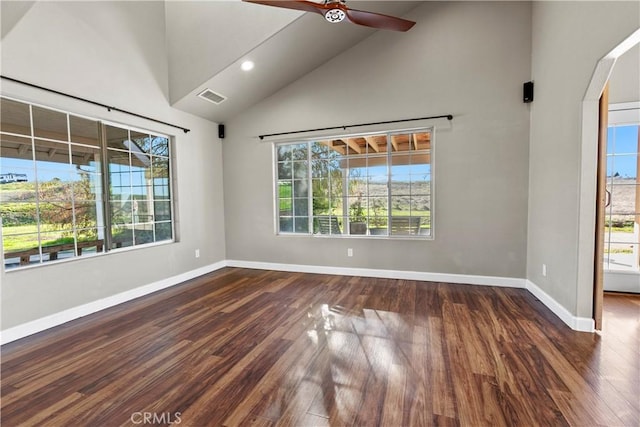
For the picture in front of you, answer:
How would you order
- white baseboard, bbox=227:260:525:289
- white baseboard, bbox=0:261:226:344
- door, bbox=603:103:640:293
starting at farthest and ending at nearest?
white baseboard, bbox=227:260:525:289
door, bbox=603:103:640:293
white baseboard, bbox=0:261:226:344

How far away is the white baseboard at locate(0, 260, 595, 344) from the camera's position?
8.60 feet

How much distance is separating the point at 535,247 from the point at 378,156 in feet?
7.61

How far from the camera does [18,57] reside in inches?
102

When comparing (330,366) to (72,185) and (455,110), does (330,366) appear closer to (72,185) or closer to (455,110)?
(72,185)

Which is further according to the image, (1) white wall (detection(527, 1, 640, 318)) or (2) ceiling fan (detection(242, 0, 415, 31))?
(2) ceiling fan (detection(242, 0, 415, 31))

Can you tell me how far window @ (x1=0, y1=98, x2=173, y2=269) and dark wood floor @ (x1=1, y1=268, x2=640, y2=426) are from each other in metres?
0.87

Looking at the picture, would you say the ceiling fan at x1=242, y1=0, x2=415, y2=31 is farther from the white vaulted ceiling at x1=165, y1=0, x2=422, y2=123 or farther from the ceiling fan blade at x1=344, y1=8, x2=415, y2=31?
the white vaulted ceiling at x1=165, y1=0, x2=422, y2=123

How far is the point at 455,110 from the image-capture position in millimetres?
3887

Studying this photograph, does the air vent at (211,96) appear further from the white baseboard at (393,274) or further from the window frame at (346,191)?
the white baseboard at (393,274)

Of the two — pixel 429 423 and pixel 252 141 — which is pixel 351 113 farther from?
pixel 429 423

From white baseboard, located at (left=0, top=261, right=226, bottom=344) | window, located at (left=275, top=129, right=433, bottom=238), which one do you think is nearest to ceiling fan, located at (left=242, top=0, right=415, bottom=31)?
window, located at (left=275, top=129, right=433, bottom=238)


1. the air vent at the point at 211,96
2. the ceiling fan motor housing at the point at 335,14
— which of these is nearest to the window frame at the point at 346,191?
the air vent at the point at 211,96

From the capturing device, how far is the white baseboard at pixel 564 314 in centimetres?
253

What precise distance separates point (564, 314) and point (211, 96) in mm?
4981
